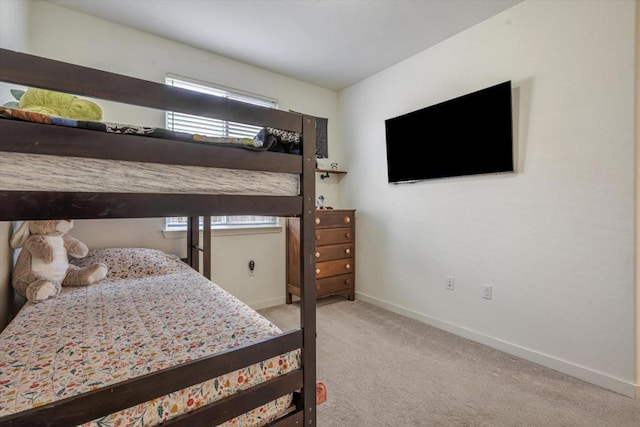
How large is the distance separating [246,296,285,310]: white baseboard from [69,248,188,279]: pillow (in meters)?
1.01

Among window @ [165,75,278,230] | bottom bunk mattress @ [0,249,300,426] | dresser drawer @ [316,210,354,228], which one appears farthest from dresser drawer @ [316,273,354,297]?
bottom bunk mattress @ [0,249,300,426]

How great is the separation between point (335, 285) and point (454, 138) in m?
1.88

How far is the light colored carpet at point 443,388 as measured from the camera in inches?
59.1

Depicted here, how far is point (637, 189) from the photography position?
5.47ft

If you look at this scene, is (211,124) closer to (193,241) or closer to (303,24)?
(193,241)

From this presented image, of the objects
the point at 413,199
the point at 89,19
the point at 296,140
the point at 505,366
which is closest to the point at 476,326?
the point at 505,366

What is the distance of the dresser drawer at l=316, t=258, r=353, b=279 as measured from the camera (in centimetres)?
319

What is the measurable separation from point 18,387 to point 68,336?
380 millimetres

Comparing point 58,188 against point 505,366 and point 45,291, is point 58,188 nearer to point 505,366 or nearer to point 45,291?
point 45,291

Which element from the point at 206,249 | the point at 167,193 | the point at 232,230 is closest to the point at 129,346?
the point at 167,193

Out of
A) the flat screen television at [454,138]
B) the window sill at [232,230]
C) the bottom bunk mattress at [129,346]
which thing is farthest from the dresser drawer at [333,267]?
the bottom bunk mattress at [129,346]

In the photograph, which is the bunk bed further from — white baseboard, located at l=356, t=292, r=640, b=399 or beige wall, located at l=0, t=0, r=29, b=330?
white baseboard, located at l=356, t=292, r=640, b=399

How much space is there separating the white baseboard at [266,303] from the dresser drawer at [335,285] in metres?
0.44

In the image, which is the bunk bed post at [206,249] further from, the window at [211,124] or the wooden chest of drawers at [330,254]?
the wooden chest of drawers at [330,254]
